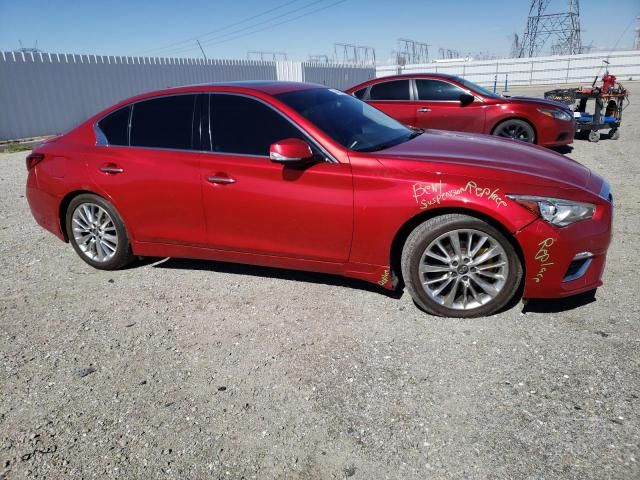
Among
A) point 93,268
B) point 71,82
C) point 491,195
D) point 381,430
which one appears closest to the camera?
point 381,430

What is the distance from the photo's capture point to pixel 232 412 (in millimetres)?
2641

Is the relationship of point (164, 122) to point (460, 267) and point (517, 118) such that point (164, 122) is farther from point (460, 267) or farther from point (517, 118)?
point (517, 118)

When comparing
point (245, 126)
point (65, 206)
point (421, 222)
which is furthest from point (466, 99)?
point (65, 206)

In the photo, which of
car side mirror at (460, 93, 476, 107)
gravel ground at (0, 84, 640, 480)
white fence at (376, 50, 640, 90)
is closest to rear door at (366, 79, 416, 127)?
car side mirror at (460, 93, 476, 107)

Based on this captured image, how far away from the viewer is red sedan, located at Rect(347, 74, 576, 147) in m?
8.52

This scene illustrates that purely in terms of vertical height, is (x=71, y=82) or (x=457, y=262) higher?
(x=71, y=82)

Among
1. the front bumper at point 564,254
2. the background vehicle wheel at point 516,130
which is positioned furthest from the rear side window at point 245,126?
the background vehicle wheel at point 516,130

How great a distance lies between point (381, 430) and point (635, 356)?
1618 mm

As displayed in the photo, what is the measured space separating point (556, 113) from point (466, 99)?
5.24 ft

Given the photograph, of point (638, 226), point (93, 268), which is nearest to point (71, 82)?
point (93, 268)

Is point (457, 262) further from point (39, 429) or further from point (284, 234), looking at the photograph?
point (39, 429)

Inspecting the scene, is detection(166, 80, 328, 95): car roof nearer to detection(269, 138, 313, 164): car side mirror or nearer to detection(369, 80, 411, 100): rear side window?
detection(269, 138, 313, 164): car side mirror

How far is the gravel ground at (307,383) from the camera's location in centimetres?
228

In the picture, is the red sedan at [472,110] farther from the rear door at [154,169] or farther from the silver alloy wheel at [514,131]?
the rear door at [154,169]
